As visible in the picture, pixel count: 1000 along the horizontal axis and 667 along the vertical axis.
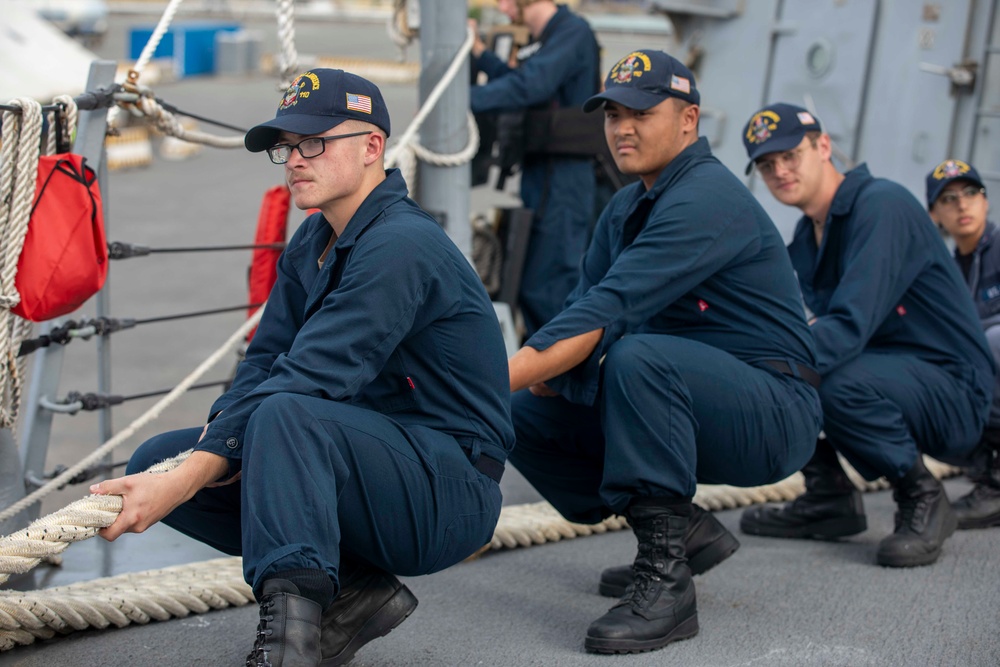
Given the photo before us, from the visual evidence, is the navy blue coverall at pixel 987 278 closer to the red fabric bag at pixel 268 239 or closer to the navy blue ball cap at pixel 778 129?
the navy blue ball cap at pixel 778 129

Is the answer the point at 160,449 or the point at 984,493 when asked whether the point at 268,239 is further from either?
the point at 984,493

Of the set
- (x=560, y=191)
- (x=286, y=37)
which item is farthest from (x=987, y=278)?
(x=286, y=37)

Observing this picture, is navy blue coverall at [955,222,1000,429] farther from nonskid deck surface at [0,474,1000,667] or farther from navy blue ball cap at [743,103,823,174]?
navy blue ball cap at [743,103,823,174]

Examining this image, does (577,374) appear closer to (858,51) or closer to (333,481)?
(333,481)

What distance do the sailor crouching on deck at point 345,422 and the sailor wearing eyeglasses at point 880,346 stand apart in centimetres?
127

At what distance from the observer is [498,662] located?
253cm

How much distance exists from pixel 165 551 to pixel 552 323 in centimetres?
135

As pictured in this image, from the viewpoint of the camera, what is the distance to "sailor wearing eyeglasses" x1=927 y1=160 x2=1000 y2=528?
362cm

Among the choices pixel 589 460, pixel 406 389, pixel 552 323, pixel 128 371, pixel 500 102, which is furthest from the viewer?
pixel 128 371

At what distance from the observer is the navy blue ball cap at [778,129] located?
3.31 m

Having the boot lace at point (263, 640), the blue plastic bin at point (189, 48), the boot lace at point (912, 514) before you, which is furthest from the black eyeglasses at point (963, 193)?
the blue plastic bin at point (189, 48)

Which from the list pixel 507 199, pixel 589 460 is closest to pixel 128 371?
pixel 589 460

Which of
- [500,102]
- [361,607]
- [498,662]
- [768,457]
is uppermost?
[500,102]

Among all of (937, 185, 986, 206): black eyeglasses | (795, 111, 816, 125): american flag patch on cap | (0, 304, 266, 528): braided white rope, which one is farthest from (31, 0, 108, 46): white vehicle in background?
(795, 111, 816, 125): american flag patch on cap
